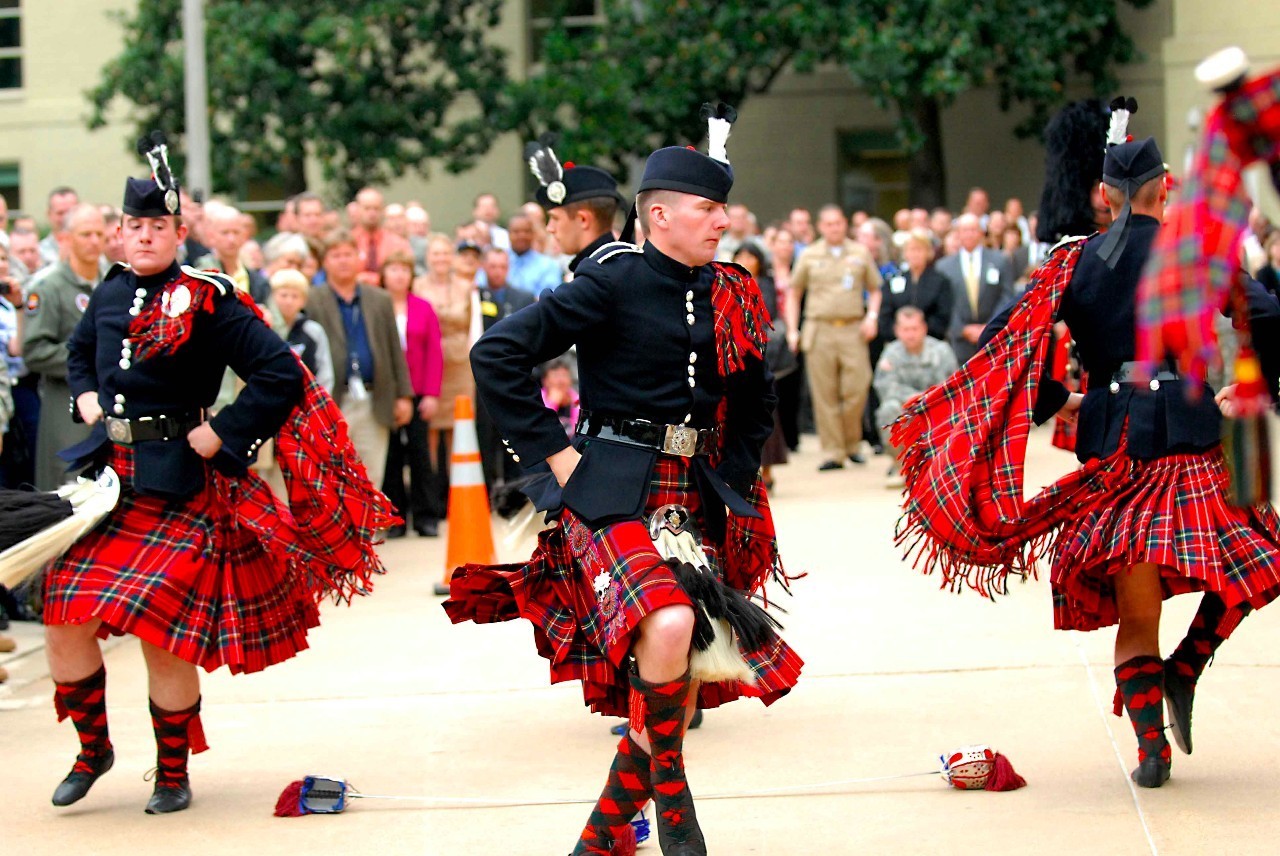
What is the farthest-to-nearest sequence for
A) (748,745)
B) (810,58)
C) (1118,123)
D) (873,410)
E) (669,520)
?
(810,58), (873,410), (748,745), (1118,123), (669,520)

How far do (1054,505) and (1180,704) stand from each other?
28.4 inches

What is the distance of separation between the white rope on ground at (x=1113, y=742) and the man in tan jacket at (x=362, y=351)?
16.1 feet

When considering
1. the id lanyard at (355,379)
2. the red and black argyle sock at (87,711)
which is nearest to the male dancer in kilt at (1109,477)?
the red and black argyle sock at (87,711)

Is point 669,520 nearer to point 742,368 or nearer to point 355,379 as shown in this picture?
point 742,368

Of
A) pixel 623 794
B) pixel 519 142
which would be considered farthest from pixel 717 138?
pixel 519 142

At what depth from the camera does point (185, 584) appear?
5.45 metres

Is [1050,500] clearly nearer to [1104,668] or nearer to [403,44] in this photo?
[1104,668]

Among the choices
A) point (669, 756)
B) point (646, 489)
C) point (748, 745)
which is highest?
point (646, 489)

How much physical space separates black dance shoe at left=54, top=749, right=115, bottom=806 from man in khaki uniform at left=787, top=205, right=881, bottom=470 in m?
9.00

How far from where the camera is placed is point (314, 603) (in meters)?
5.74

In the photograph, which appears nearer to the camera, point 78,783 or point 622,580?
point 622,580

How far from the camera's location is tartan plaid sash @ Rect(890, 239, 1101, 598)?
5285 millimetres

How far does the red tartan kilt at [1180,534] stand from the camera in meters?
5.06

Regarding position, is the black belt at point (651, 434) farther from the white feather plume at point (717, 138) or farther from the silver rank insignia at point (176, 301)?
the silver rank insignia at point (176, 301)
